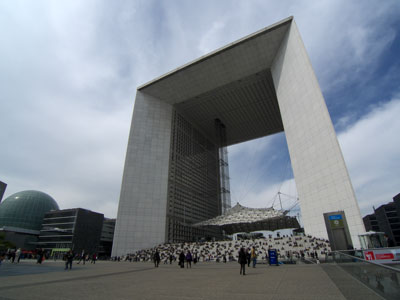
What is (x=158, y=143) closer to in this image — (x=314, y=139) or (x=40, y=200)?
(x=314, y=139)

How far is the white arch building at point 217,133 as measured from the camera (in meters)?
27.3

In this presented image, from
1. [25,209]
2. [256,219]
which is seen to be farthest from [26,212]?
[256,219]

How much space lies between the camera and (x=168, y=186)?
139ft

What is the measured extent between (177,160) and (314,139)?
90.2 ft

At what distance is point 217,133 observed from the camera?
57.3 meters

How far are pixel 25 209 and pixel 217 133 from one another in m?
73.8

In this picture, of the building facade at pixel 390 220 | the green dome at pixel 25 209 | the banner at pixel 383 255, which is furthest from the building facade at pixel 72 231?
the building facade at pixel 390 220

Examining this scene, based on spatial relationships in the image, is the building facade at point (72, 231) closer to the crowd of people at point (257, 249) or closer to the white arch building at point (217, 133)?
the white arch building at point (217, 133)

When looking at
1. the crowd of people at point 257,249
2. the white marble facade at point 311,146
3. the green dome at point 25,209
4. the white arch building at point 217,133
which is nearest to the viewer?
the crowd of people at point 257,249

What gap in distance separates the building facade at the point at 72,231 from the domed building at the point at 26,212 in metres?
3.24

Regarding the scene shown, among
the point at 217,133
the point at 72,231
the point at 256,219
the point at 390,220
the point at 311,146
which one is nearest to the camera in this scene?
the point at 311,146

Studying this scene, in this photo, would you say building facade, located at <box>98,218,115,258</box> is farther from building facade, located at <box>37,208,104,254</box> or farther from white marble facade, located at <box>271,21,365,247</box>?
white marble facade, located at <box>271,21,365,247</box>

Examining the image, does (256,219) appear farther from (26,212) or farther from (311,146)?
(26,212)

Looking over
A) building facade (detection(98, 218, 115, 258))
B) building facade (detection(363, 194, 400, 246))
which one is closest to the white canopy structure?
building facade (detection(98, 218, 115, 258))
